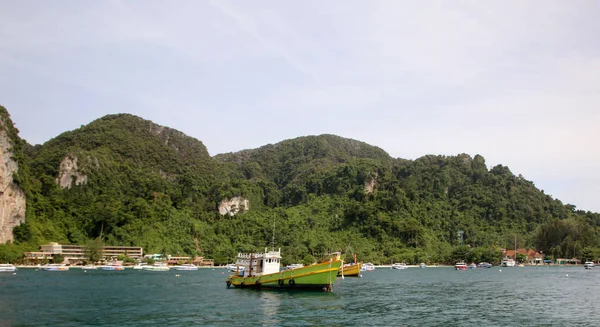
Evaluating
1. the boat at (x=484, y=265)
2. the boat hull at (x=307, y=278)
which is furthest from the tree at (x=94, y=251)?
the boat at (x=484, y=265)

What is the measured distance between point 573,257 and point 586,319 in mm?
164360

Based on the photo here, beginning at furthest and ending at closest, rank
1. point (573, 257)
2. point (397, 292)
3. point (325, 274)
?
point (573, 257)
point (397, 292)
point (325, 274)

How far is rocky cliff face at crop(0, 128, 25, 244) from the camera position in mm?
151625

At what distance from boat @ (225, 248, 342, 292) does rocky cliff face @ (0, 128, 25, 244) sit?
96.9 m

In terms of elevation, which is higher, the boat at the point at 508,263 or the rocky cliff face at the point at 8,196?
the rocky cliff face at the point at 8,196

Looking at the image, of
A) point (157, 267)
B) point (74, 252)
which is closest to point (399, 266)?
point (157, 267)

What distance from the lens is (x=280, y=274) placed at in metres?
76.0

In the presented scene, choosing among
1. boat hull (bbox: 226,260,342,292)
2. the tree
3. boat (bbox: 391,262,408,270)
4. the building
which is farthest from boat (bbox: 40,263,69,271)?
boat (bbox: 391,262,408,270)

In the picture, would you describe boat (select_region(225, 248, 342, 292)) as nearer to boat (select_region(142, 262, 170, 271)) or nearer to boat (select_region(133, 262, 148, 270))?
boat (select_region(142, 262, 170, 271))

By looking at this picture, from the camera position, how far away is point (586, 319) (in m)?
51.2

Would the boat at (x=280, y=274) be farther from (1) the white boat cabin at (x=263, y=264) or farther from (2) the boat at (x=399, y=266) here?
(2) the boat at (x=399, y=266)

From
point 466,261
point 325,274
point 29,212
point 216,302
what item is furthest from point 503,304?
point 29,212

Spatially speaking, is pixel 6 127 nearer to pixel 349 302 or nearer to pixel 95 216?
pixel 95 216

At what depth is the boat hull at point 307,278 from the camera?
72312mm
